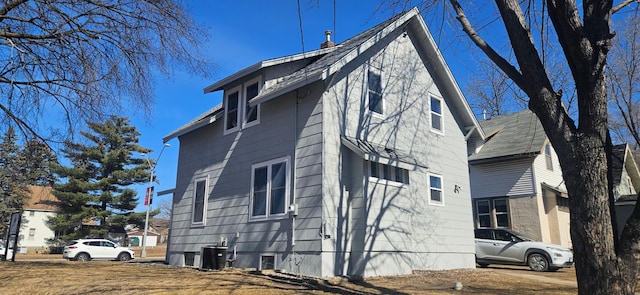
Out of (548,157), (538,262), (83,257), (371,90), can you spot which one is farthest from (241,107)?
(548,157)

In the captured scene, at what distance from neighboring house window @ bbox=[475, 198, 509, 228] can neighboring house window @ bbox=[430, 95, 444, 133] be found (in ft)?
28.2

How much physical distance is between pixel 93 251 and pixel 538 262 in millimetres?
21197

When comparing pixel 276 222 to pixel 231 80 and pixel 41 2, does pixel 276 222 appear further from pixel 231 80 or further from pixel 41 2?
pixel 41 2

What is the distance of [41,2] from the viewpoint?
841 cm

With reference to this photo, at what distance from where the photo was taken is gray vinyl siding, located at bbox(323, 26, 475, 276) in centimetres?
1098

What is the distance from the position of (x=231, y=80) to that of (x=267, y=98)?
7.91 ft

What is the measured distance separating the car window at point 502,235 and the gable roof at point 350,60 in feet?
12.2

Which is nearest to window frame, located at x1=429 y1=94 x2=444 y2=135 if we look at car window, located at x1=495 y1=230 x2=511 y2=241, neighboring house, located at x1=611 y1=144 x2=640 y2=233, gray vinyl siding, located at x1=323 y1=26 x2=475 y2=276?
gray vinyl siding, located at x1=323 y1=26 x2=475 y2=276

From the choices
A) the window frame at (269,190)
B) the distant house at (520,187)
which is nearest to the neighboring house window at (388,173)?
the window frame at (269,190)

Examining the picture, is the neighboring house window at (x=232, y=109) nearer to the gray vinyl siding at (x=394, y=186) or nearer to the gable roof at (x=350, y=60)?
the gable roof at (x=350, y=60)

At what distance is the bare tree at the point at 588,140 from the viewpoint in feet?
14.8

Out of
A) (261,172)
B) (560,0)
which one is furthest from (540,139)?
(560,0)

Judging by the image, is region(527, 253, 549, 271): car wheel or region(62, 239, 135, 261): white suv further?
region(62, 239, 135, 261): white suv

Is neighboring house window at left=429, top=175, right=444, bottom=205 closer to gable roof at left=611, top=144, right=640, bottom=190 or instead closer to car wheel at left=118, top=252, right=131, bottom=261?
gable roof at left=611, top=144, right=640, bottom=190
